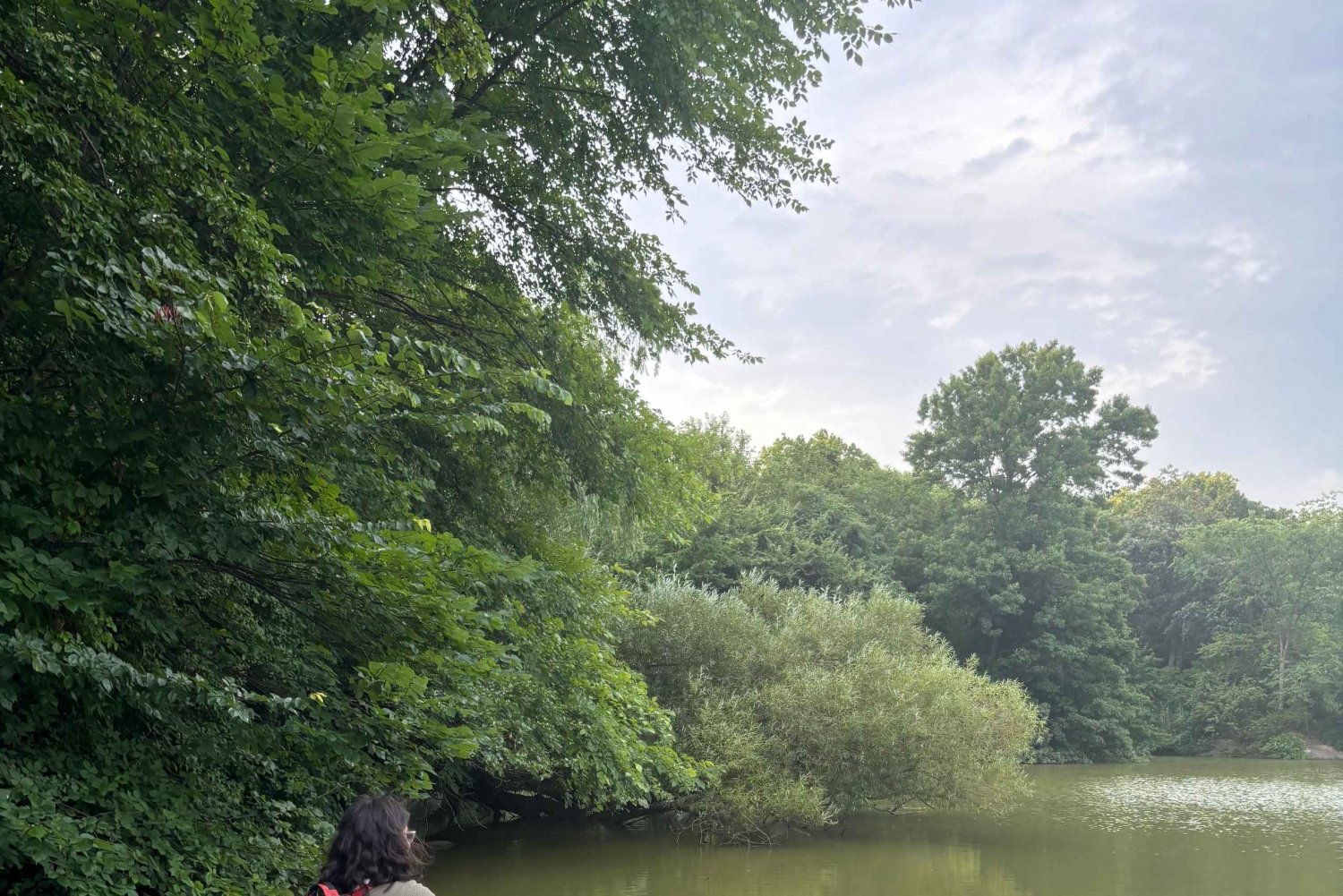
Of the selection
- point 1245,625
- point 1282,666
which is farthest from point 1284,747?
point 1245,625

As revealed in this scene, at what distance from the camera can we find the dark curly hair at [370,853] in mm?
2709

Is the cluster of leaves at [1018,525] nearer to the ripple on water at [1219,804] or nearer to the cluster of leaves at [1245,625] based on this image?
the cluster of leaves at [1245,625]

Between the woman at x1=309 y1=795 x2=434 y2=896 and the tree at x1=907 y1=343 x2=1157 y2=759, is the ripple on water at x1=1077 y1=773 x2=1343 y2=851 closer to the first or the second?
the tree at x1=907 y1=343 x2=1157 y2=759

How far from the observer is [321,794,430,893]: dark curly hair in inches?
107

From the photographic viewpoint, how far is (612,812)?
57.6ft

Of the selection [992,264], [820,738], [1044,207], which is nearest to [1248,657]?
[992,264]

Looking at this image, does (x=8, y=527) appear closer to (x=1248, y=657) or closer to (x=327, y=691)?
(x=327, y=691)

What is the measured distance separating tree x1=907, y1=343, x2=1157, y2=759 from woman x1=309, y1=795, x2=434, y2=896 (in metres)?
34.1

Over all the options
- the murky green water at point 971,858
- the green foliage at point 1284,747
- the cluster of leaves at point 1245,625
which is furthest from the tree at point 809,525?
the green foliage at point 1284,747

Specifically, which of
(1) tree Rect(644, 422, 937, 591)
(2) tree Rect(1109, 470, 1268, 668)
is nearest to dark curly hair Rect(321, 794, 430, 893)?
(1) tree Rect(644, 422, 937, 591)

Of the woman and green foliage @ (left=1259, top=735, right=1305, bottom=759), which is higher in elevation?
green foliage @ (left=1259, top=735, right=1305, bottom=759)

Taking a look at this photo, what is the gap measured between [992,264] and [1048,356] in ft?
13.3

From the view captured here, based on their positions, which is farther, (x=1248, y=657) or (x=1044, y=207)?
(x=1248, y=657)

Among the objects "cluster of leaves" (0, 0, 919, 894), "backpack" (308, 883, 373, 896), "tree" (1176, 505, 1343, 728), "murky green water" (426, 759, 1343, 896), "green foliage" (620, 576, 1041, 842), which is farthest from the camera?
"tree" (1176, 505, 1343, 728)
